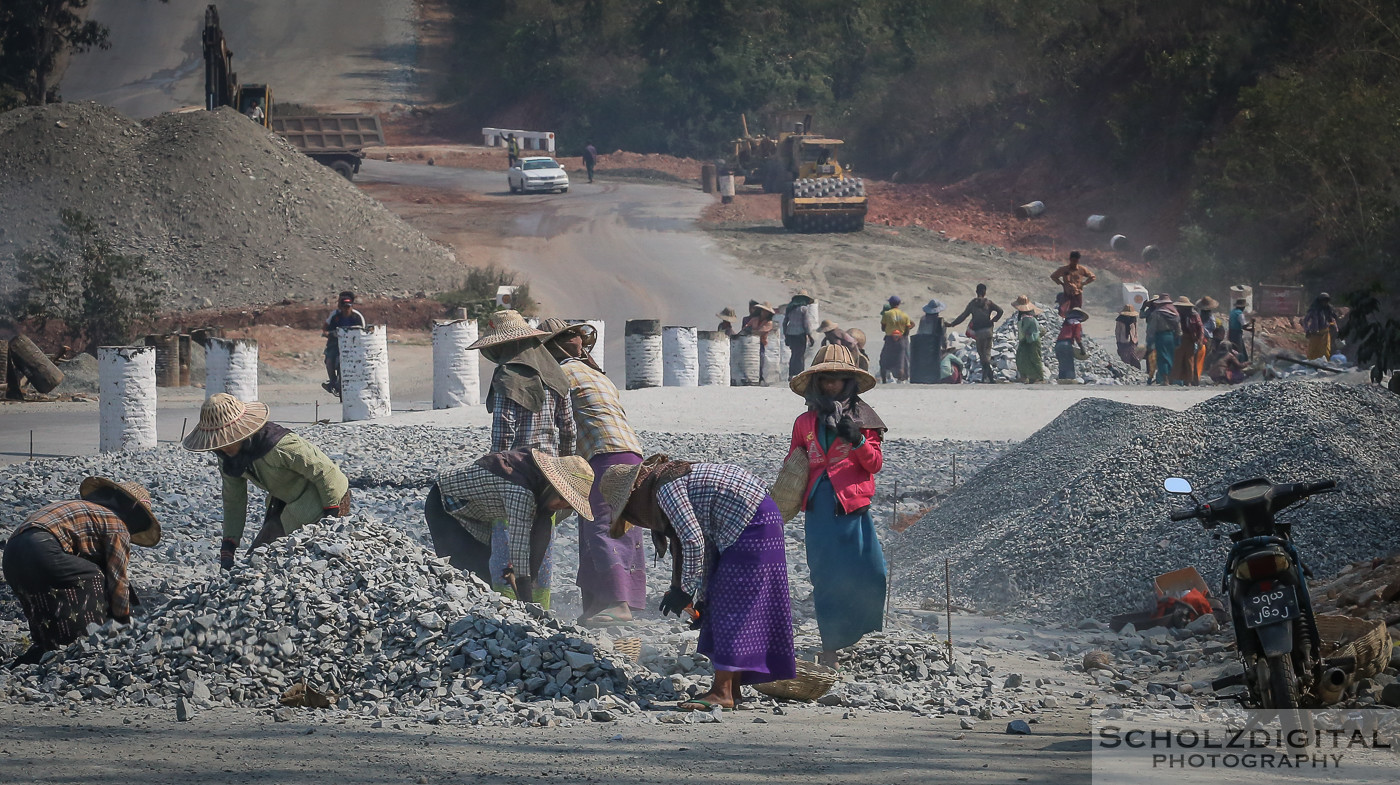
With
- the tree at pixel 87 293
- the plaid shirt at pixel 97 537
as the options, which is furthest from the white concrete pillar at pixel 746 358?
the plaid shirt at pixel 97 537

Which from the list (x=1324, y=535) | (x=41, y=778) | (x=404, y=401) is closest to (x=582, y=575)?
(x=41, y=778)

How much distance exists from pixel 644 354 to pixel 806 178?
21293 millimetres

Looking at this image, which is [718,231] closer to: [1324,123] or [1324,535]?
[1324,123]

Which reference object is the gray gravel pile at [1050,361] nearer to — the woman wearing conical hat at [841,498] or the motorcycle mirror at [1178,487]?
the woman wearing conical hat at [841,498]

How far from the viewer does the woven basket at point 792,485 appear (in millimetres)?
6406

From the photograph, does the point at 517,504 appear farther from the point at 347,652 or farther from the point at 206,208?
the point at 206,208

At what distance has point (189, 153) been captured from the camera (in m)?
33.8

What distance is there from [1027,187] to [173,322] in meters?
25.3

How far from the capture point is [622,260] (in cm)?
3388

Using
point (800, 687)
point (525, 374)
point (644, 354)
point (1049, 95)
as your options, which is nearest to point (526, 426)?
point (525, 374)

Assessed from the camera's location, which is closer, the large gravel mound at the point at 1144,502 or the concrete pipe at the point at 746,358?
the large gravel mound at the point at 1144,502

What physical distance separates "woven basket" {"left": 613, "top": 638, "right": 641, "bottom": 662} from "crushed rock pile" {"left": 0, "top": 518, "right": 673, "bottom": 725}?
0.10m

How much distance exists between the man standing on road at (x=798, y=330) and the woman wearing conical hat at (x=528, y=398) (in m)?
13.0

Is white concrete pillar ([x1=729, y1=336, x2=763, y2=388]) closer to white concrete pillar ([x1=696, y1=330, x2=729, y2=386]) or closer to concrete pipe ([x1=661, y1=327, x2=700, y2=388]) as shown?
white concrete pillar ([x1=696, y1=330, x2=729, y2=386])
